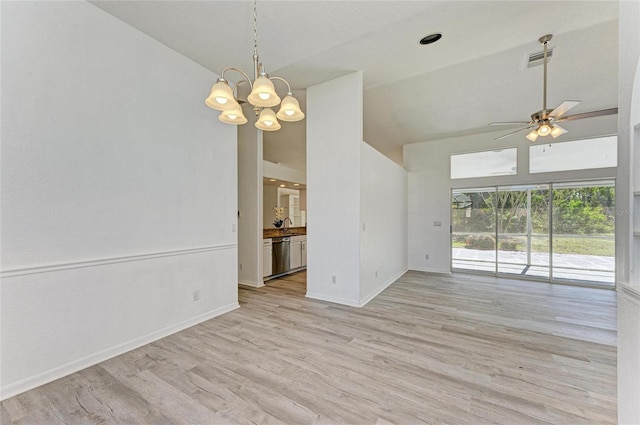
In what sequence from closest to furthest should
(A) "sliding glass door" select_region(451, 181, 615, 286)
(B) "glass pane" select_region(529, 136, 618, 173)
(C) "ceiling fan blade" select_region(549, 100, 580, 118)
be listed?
(C) "ceiling fan blade" select_region(549, 100, 580, 118) → (B) "glass pane" select_region(529, 136, 618, 173) → (A) "sliding glass door" select_region(451, 181, 615, 286)

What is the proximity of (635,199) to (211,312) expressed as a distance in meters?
3.97

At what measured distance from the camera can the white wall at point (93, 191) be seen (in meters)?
1.86

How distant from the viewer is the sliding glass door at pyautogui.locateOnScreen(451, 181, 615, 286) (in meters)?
4.83

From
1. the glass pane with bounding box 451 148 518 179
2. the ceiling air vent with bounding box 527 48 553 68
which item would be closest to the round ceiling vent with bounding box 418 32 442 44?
the ceiling air vent with bounding box 527 48 553 68

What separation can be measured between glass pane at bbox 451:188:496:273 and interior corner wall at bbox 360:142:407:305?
1334 millimetres

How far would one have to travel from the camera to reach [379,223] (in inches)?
173

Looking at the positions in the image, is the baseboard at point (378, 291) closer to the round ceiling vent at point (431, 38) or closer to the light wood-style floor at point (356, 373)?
A: the light wood-style floor at point (356, 373)

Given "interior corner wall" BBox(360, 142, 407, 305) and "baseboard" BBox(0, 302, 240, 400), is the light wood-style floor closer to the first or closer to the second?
"baseboard" BBox(0, 302, 240, 400)

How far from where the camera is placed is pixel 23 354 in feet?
6.13

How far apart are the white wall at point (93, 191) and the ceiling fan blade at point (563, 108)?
4.24 metres

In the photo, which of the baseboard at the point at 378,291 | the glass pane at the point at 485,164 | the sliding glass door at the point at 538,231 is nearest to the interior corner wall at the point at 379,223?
the baseboard at the point at 378,291

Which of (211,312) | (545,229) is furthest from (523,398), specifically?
(545,229)

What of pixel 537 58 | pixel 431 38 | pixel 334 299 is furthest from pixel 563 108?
pixel 334 299

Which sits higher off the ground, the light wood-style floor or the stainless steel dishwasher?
the stainless steel dishwasher
